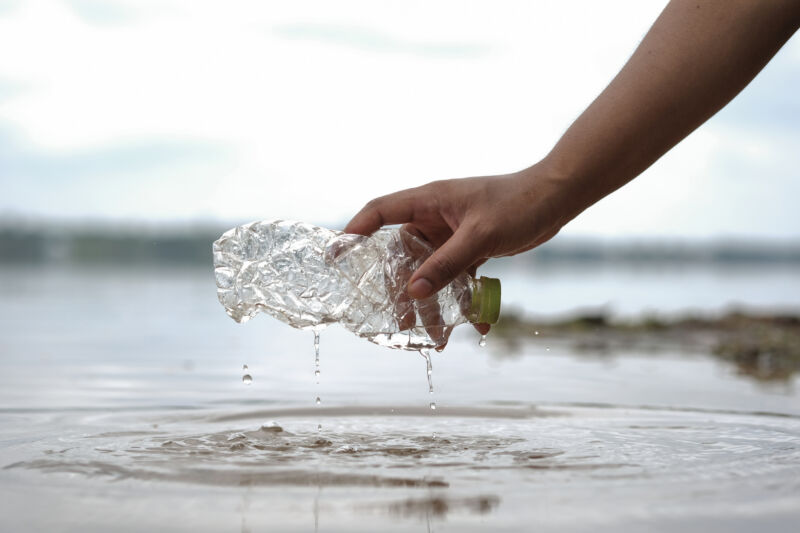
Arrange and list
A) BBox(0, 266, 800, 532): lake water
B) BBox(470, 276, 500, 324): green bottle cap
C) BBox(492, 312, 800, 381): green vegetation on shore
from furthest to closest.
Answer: BBox(492, 312, 800, 381): green vegetation on shore, BBox(470, 276, 500, 324): green bottle cap, BBox(0, 266, 800, 532): lake water

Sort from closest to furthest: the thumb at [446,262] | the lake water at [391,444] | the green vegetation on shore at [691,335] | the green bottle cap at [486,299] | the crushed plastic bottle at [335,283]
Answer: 1. the lake water at [391,444]
2. the thumb at [446,262]
3. the green bottle cap at [486,299]
4. the crushed plastic bottle at [335,283]
5. the green vegetation on shore at [691,335]

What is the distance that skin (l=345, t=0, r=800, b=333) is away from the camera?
2.38 meters

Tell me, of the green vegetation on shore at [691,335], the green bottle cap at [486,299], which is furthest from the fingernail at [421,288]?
the green vegetation on shore at [691,335]

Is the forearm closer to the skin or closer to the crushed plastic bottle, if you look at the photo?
the skin

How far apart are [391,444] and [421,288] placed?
596 mm

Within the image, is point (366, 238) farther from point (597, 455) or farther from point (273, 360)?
point (273, 360)

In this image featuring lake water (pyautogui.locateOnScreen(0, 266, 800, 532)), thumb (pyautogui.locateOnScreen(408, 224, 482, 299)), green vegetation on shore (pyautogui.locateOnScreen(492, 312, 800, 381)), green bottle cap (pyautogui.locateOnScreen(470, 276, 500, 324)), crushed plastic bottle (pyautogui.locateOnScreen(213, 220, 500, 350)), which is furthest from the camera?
green vegetation on shore (pyautogui.locateOnScreen(492, 312, 800, 381))

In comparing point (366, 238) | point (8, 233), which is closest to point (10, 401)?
point (366, 238)

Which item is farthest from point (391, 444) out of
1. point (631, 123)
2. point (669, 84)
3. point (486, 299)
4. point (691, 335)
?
point (691, 335)

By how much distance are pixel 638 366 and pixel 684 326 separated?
8.78ft

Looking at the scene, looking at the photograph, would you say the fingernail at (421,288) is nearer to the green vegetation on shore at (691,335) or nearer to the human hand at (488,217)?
the human hand at (488,217)

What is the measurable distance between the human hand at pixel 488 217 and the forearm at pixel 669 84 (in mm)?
45

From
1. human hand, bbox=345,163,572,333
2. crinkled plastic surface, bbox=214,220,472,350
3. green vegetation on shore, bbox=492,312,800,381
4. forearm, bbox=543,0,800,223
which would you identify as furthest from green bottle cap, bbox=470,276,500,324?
green vegetation on shore, bbox=492,312,800,381

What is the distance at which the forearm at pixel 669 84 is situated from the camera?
2.38 m
